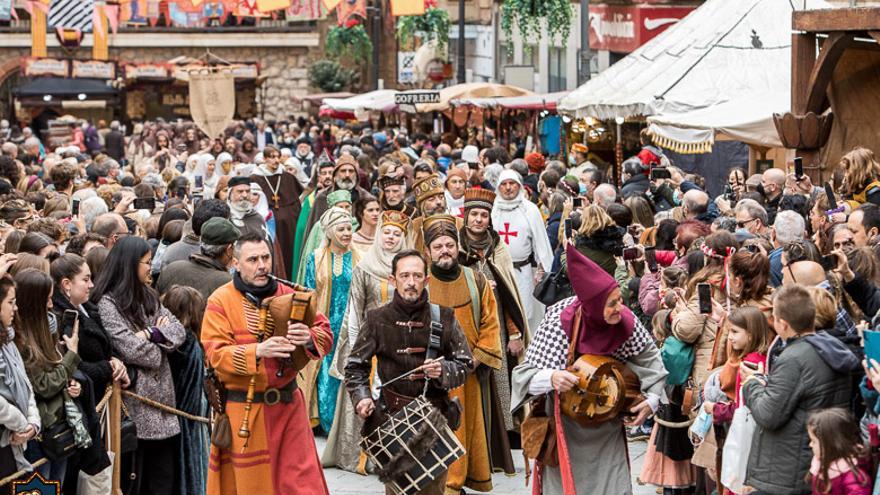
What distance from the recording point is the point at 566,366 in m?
7.51

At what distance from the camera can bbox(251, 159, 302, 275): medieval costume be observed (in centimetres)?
1522

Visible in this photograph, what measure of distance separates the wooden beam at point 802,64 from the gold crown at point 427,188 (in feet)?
12.7

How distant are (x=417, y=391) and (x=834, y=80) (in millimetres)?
8134

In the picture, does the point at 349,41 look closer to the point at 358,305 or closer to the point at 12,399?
the point at 358,305

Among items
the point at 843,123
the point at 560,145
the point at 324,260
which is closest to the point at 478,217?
the point at 324,260

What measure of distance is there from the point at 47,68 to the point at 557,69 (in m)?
17.8

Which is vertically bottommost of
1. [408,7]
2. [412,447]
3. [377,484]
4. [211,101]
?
[377,484]

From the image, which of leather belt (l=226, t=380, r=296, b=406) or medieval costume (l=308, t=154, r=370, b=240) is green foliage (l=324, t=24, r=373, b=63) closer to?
medieval costume (l=308, t=154, r=370, b=240)

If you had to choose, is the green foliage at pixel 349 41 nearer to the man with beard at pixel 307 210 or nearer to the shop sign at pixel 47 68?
the shop sign at pixel 47 68

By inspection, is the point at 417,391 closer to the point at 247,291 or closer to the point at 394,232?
the point at 247,291

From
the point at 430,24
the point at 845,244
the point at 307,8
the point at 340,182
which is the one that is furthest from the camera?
the point at 307,8

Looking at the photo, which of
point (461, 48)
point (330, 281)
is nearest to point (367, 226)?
point (330, 281)

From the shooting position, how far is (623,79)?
63.8 feet

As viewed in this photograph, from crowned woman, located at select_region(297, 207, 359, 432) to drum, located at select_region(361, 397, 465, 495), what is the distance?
10.2ft
